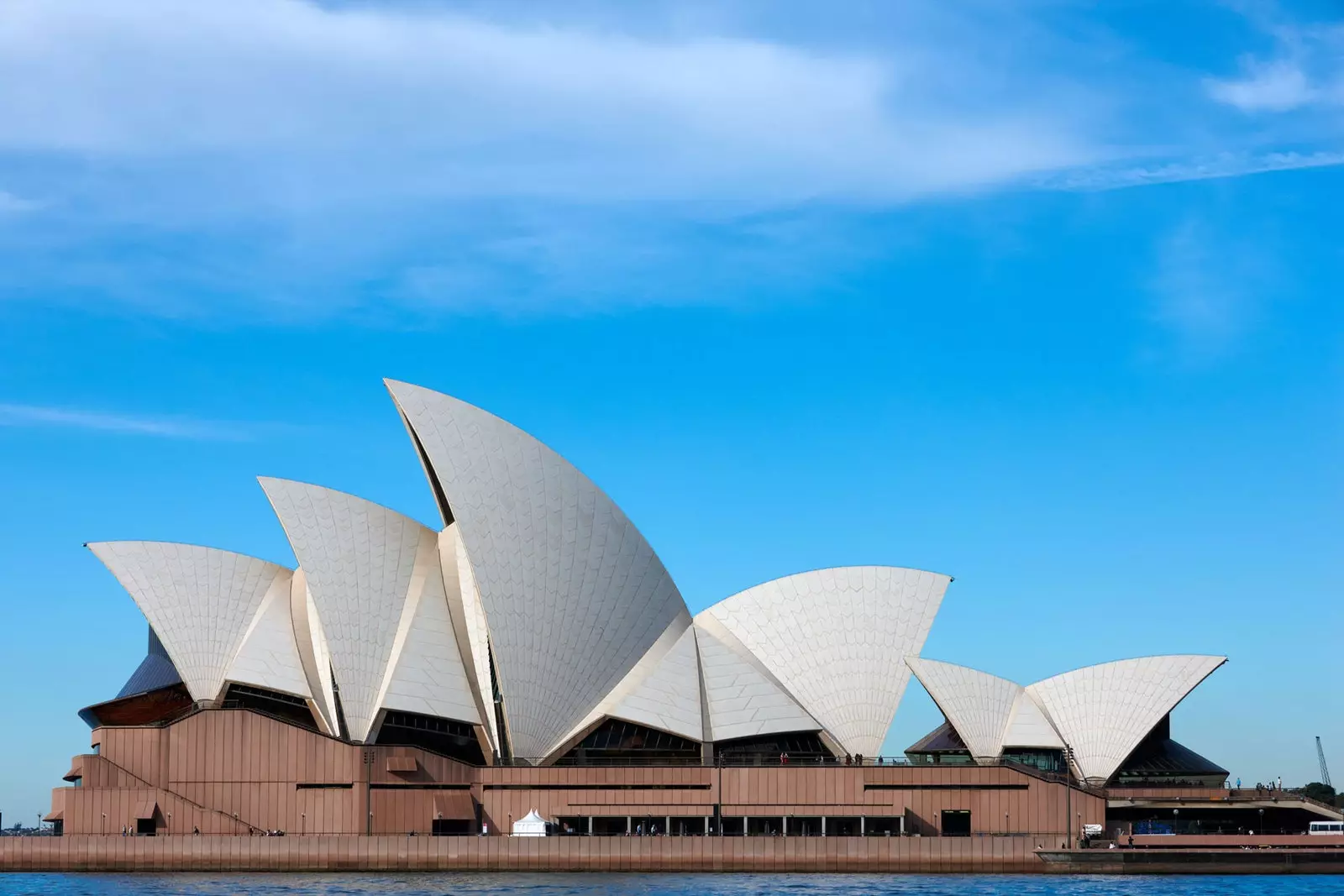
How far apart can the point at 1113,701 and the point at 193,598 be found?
3767cm

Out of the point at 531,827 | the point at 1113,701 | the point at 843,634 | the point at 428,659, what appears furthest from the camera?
the point at 1113,701

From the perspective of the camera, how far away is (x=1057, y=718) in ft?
220

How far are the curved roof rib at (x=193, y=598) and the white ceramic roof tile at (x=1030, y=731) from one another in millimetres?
30764

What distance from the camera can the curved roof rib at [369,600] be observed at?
60375mm

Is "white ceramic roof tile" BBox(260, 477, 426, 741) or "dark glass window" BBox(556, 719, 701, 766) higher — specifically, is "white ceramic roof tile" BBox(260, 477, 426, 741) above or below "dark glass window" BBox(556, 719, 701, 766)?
above

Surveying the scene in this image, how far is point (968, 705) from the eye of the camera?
217 feet

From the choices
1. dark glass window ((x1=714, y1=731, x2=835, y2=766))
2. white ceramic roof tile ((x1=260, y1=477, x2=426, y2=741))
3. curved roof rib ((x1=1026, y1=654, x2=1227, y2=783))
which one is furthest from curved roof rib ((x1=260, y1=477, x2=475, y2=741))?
curved roof rib ((x1=1026, y1=654, x2=1227, y2=783))

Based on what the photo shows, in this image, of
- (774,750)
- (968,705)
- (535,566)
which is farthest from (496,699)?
(968,705)

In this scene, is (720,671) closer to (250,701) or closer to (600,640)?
(600,640)

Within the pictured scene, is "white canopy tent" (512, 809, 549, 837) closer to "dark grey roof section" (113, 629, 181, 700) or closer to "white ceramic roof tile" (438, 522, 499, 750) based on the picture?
"white ceramic roof tile" (438, 522, 499, 750)

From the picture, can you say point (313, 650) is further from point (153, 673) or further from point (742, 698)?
point (742, 698)

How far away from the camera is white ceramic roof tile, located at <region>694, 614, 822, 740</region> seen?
63312 mm

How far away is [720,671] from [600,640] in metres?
5.19

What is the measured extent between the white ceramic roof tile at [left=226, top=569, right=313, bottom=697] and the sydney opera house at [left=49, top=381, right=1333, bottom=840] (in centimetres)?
9
